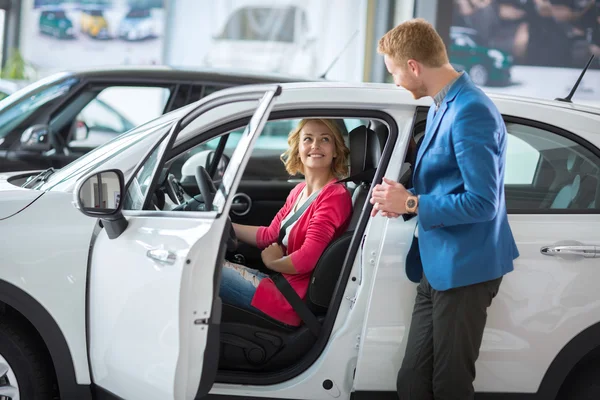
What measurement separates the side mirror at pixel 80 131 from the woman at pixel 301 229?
102 inches

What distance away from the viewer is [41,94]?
5738 millimetres

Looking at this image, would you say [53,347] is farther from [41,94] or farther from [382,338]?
[41,94]

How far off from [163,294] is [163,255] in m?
0.12

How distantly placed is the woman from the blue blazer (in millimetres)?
519

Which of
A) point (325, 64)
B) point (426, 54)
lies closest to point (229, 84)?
point (426, 54)

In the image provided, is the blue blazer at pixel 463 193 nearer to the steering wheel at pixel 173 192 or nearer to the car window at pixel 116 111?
the steering wheel at pixel 173 192

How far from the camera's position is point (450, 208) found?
258 cm

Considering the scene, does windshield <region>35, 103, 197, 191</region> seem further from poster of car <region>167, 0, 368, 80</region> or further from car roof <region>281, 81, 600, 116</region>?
poster of car <region>167, 0, 368, 80</region>

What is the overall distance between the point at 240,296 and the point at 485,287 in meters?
0.97

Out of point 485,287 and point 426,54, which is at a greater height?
point 426,54

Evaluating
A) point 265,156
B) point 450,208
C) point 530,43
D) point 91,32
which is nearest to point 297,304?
point 450,208

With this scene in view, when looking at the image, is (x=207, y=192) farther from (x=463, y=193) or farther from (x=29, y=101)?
(x=29, y=101)

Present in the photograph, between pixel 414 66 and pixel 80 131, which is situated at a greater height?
pixel 414 66

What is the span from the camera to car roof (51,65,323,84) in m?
→ 5.77
